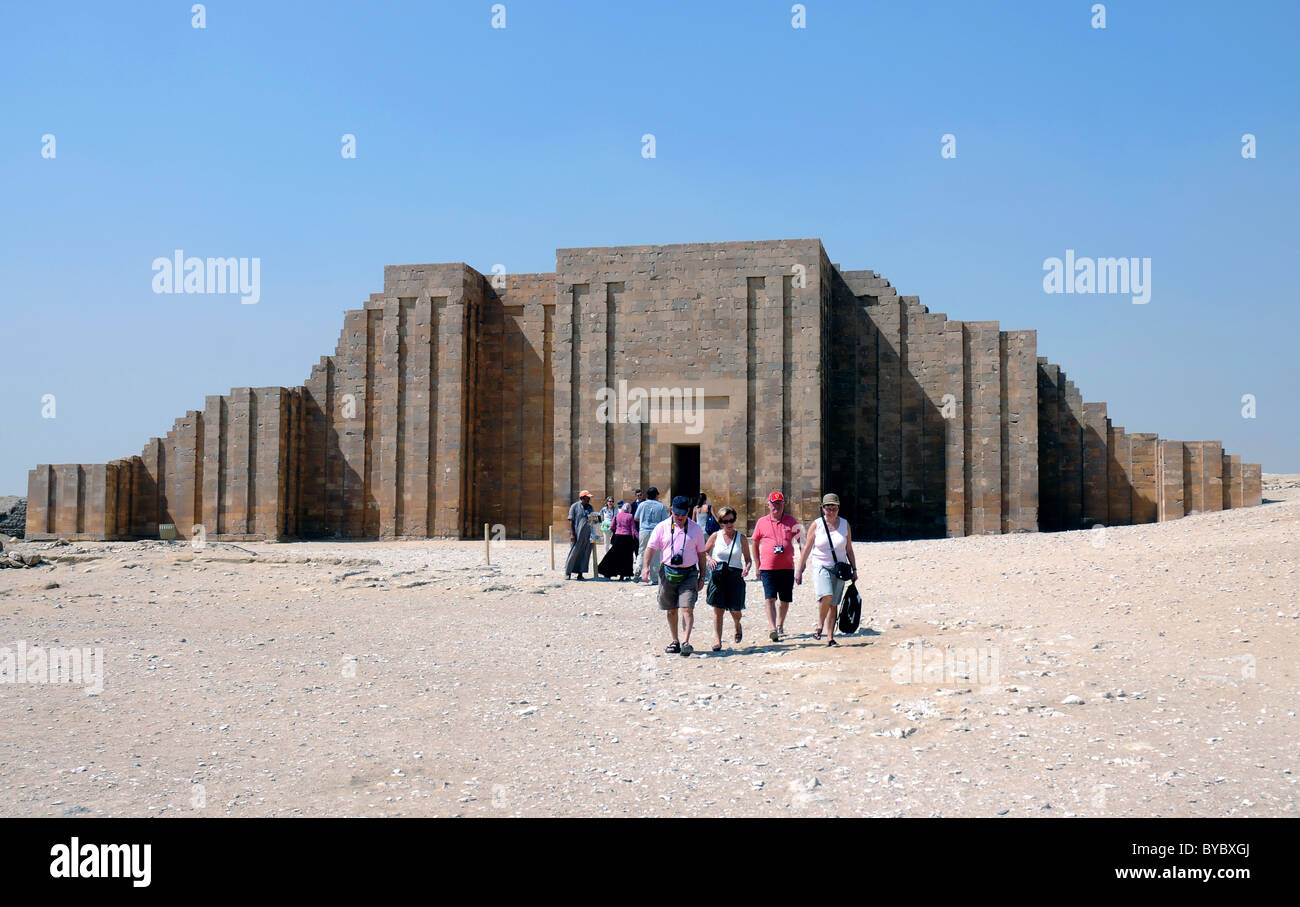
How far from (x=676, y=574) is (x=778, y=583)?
4.36 ft

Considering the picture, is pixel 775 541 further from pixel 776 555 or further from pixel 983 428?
pixel 983 428

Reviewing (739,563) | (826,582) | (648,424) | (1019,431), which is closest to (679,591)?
(739,563)

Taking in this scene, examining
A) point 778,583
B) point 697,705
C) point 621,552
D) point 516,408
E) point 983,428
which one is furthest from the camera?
point 516,408

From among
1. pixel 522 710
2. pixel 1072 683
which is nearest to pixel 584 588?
pixel 522 710

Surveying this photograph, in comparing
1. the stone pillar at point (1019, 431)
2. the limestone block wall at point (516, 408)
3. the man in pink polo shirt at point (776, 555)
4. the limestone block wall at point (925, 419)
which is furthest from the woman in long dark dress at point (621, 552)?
the stone pillar at point (1019, 431)

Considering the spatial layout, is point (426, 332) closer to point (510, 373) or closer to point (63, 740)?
point (510, 373)

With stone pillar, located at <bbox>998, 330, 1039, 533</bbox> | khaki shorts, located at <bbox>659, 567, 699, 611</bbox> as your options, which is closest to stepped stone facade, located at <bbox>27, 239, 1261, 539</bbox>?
stone pillar, located at <bbox>998, 330, 1039, 533</bbox>

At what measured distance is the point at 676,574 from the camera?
32.7 feet

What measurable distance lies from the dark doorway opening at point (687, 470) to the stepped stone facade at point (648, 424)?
0.29 ft

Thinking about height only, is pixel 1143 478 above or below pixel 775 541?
above

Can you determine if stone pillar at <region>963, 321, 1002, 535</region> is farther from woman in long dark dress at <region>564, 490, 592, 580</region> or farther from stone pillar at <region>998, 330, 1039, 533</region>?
woman in long dark dress at <region>564, 490, 592, 580</region>

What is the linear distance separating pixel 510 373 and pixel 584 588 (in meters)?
14.5

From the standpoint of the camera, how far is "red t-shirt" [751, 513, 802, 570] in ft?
34.0

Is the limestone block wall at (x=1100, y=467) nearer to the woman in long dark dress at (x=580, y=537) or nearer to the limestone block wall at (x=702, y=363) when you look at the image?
the limestone block wall at (x=702, y=363)
